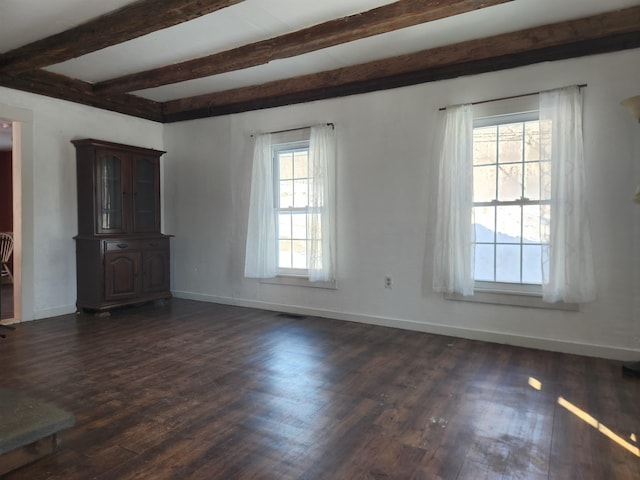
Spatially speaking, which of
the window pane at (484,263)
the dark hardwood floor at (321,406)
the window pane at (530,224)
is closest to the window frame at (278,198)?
the dark hardwood floor at (321,406)

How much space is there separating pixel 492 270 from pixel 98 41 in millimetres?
4044

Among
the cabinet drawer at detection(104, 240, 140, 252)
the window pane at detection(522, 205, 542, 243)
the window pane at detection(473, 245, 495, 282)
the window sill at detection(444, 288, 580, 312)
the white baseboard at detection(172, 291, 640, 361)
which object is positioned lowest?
the white baseboard at detection(172, 291, 640, 361)

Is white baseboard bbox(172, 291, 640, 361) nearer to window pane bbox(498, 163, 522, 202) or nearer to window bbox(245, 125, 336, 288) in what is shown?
window bbox(245, 125, 336, 288)

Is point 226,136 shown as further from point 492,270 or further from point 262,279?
point 492,270

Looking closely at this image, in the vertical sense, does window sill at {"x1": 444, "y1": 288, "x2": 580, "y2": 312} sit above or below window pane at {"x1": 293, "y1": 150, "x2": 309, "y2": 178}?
below

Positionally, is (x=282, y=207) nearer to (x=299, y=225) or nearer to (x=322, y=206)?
(x=299, y=225)

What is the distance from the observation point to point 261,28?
11.7 feet

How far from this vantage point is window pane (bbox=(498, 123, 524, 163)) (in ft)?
12.5

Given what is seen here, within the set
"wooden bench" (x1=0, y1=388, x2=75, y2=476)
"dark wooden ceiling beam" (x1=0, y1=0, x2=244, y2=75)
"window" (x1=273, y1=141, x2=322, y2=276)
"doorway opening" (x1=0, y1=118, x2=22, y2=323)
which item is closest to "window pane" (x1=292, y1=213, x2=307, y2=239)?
"window" (x1=273, y1=141, x2=322, y2=276)

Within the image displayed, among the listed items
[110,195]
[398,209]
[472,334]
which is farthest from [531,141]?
[110,195]

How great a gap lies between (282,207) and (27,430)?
12.1 ft

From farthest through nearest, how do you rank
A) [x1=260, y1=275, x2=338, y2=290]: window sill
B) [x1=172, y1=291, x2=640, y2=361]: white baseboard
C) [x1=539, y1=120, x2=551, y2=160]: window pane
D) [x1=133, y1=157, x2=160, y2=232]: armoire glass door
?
[x1=133, y1=157, x2=160, y2=232]: armoire glass door
[x1=260, y1=275, x2=338, y2=290]: window sill
[x1=539, y1=120, x2=551, y2=160]: window pane
[x1=172, y1=291, x2=640, y2=361]: white baseboard

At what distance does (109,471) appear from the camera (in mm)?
1859

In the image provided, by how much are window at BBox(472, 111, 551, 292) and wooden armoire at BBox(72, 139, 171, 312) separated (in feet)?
13.2
